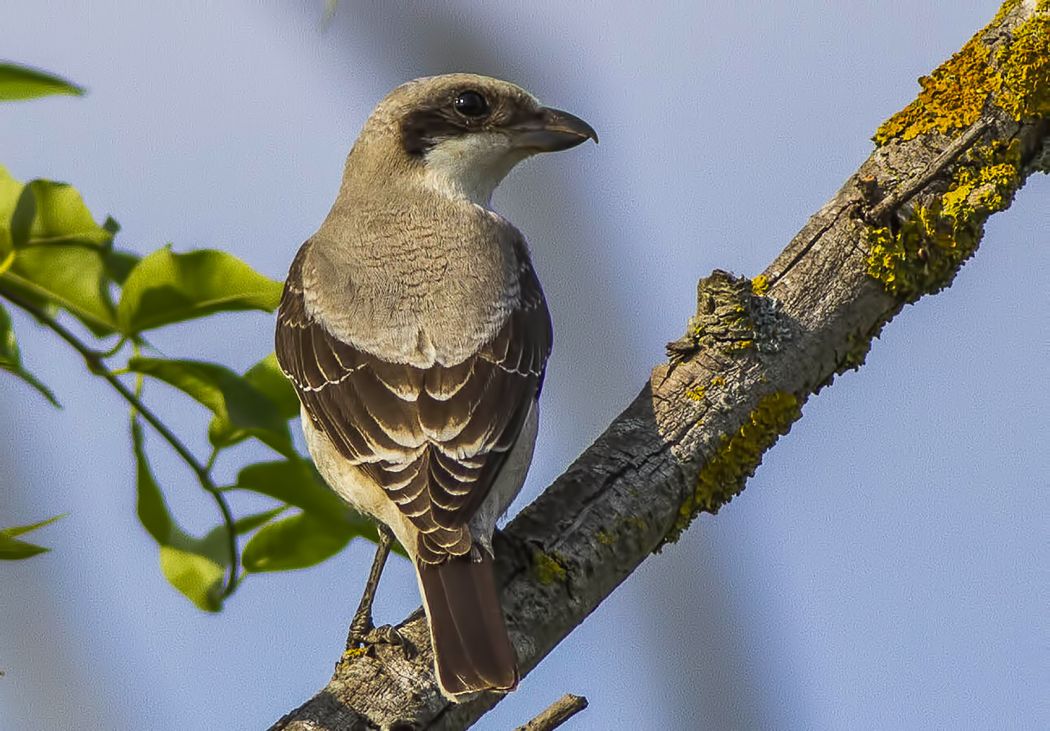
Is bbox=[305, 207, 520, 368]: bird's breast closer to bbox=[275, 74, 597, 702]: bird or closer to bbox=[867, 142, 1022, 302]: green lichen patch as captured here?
bbox=[275, 74, 597, 702]: bird

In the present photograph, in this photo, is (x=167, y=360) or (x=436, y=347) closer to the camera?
(x=167, y=360)

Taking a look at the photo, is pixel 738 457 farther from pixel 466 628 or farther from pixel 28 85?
pixel 28 85

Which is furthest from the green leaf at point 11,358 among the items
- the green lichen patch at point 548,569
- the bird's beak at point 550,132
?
the bird's beak at point 550,132

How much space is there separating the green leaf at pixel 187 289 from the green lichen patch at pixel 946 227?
7.14ft

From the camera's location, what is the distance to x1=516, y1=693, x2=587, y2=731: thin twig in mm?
2508

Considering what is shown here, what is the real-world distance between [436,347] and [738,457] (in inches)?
38.3

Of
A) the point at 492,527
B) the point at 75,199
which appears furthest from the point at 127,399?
the point at 492,527

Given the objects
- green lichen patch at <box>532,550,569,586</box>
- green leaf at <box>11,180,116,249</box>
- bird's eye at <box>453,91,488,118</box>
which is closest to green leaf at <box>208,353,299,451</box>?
green leaf at <box>11,180,116,249</box>

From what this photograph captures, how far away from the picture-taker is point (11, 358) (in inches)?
69.5

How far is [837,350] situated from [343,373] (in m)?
1.46

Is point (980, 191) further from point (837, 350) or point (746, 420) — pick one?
point (746, 420)

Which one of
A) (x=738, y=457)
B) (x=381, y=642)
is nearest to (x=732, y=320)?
(x=738, y=457)

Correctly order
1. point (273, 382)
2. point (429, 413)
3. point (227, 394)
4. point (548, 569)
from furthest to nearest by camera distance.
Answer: point (429, 413)
point (548, 569)
point (273, 382)
point (227, 394)

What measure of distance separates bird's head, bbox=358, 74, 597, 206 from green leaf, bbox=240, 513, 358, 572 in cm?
290
